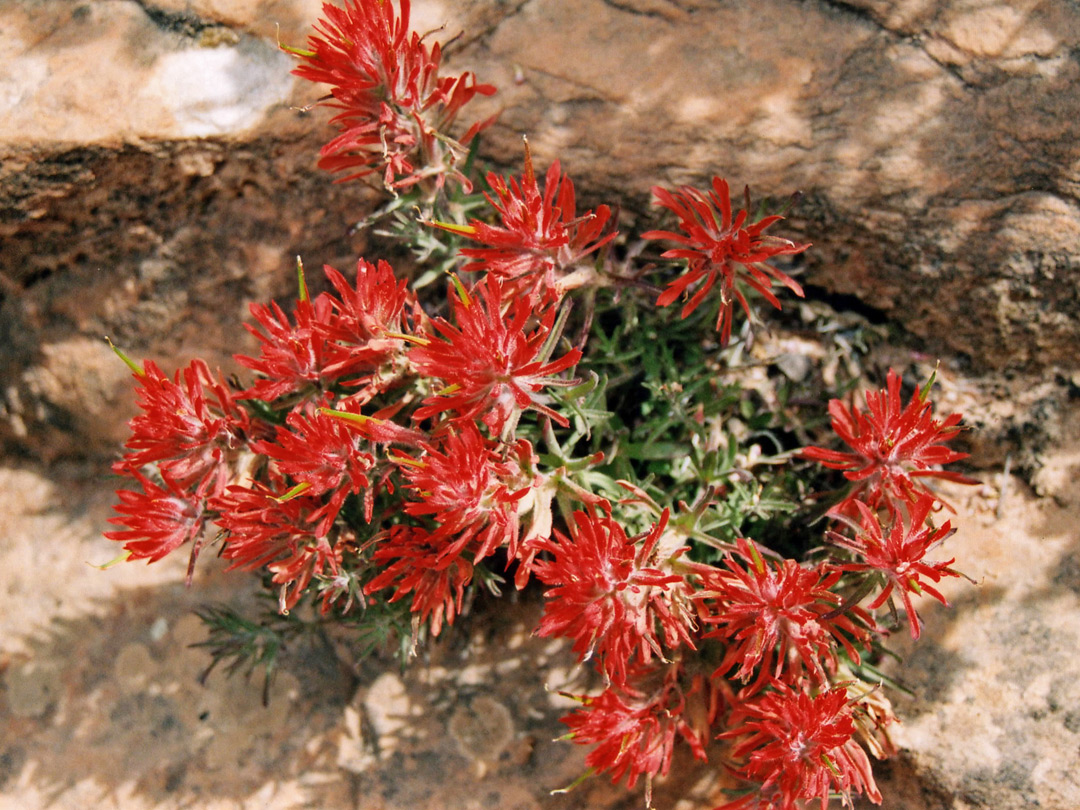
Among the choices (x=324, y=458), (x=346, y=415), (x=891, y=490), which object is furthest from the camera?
(x=891, y=490)

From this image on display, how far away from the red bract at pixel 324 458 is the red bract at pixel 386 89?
24.5 inches

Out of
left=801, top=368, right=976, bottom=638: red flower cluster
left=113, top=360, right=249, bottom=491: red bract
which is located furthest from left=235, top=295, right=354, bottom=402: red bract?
left=801, top=368, right=976, bottom=638: red flower cluster

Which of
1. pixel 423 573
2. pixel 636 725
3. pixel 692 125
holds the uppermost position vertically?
pixel 692 125

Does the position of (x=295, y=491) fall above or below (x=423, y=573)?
above

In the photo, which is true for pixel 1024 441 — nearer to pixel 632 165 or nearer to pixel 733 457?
pixel 733 457

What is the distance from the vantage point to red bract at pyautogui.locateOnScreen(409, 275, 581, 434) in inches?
71.2

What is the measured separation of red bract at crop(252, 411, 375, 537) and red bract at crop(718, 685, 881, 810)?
3.59 ft

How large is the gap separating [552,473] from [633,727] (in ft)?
2.16

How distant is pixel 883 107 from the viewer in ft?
8.02

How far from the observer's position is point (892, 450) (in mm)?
2076

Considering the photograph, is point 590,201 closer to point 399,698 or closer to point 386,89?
point 386,89

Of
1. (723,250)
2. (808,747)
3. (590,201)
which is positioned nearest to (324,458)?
(723,250)

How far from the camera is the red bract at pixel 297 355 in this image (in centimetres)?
210

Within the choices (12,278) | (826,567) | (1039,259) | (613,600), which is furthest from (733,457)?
(12,278)
